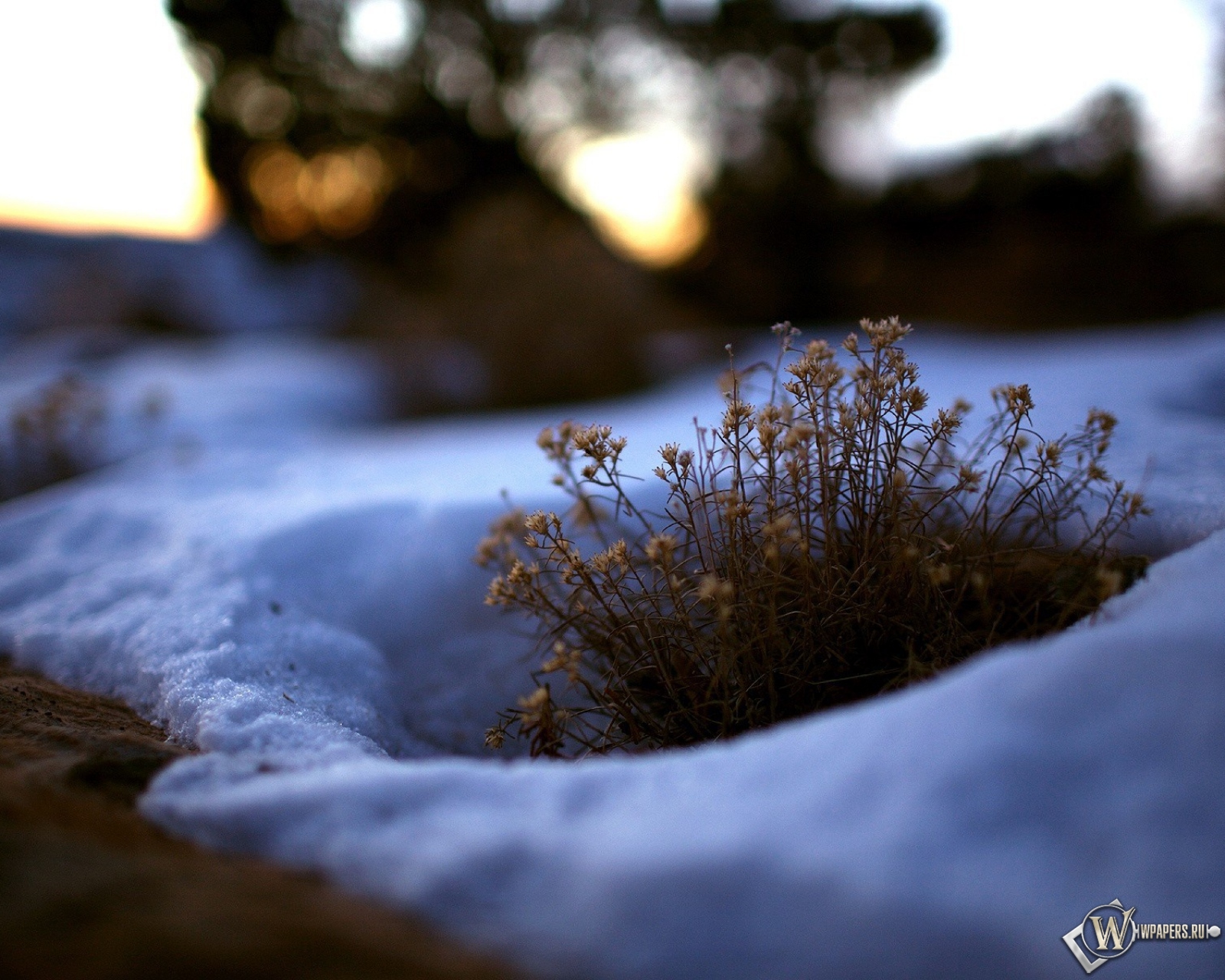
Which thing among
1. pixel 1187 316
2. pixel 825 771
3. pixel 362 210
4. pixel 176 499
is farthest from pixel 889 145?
pixel 825 771

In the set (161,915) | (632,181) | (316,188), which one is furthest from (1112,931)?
(316,188)

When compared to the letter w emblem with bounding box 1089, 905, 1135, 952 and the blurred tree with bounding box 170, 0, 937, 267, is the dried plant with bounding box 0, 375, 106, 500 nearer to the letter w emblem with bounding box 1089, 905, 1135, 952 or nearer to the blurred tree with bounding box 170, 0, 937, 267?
the letter w emblem with bounding box 1089, 905, 1135, 952

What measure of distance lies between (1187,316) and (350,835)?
11801 mm

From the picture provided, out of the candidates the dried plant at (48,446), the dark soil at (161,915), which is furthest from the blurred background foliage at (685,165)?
→ the dark soil at (161,915)

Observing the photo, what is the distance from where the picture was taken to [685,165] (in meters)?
11.9

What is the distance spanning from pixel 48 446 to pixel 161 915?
3.74m

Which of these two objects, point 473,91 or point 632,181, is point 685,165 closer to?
point 632,181

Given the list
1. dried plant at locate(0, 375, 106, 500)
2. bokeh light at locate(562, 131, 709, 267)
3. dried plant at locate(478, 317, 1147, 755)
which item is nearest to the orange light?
bokeh light at locate(562, 131, 709, 267)

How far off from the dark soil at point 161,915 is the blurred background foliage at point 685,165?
846cm

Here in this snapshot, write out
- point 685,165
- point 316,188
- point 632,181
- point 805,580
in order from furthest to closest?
point 685,165 → point 632,181 → point 316,188 → point 805,580

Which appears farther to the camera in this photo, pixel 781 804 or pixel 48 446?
pixel 48 446

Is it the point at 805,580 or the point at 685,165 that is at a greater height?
the point at 685,165

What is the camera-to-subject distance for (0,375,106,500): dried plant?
353 cm

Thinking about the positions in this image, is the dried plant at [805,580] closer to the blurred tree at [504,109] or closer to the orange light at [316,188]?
the blurred tree at [504,109]
